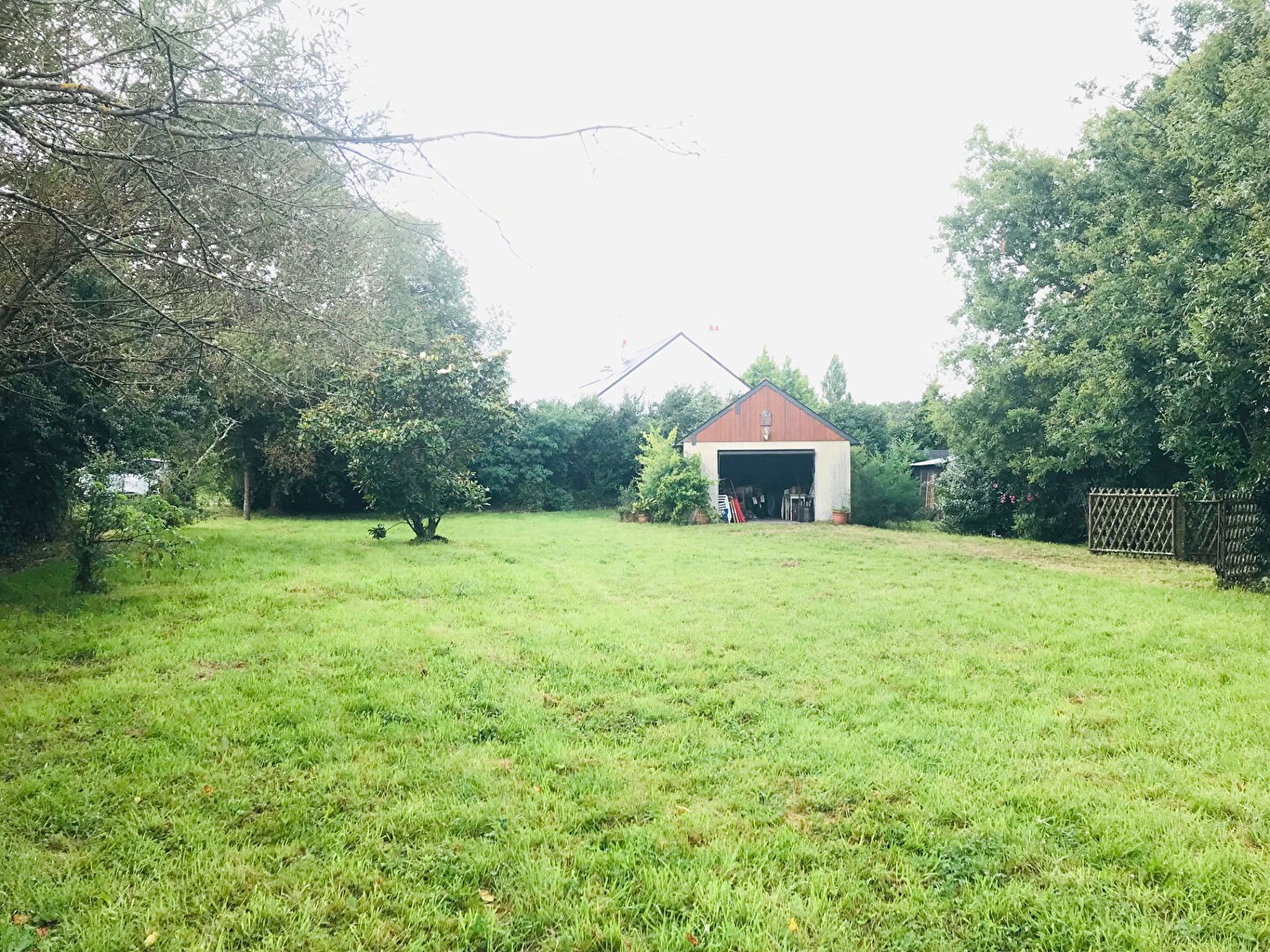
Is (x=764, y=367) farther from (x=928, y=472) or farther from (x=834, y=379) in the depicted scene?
(x=928, y=472)

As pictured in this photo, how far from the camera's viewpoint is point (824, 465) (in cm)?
2153

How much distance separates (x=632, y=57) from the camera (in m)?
3.92

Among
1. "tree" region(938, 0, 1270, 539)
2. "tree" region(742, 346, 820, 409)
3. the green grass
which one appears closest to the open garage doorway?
"tree" region(938, 0, 1270, 539)

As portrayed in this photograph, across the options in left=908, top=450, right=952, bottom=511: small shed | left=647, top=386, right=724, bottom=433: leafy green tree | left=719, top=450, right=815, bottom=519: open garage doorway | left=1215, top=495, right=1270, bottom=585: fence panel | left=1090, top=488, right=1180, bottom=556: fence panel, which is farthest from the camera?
left=647, top=386, right=724, bottom=433: leafy green tree

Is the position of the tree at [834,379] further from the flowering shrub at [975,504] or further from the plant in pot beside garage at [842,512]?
the flowering shrub at [975,504]

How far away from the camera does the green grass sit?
98.1 inches

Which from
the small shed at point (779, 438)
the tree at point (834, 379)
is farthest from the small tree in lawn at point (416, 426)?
the tree at point (834, 379)

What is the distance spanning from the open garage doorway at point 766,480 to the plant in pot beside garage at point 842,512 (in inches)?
62.3

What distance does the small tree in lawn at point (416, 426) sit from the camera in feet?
41.7

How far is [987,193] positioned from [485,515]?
17439 mm

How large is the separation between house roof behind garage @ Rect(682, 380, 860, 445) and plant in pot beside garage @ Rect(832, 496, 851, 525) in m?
1.91

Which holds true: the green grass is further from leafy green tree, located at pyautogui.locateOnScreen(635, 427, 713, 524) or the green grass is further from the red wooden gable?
the red wooden gable

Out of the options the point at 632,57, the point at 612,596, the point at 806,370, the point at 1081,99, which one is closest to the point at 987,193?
the point at 1081,99

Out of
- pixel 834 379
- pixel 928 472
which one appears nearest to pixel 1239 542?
pixel 928 472
